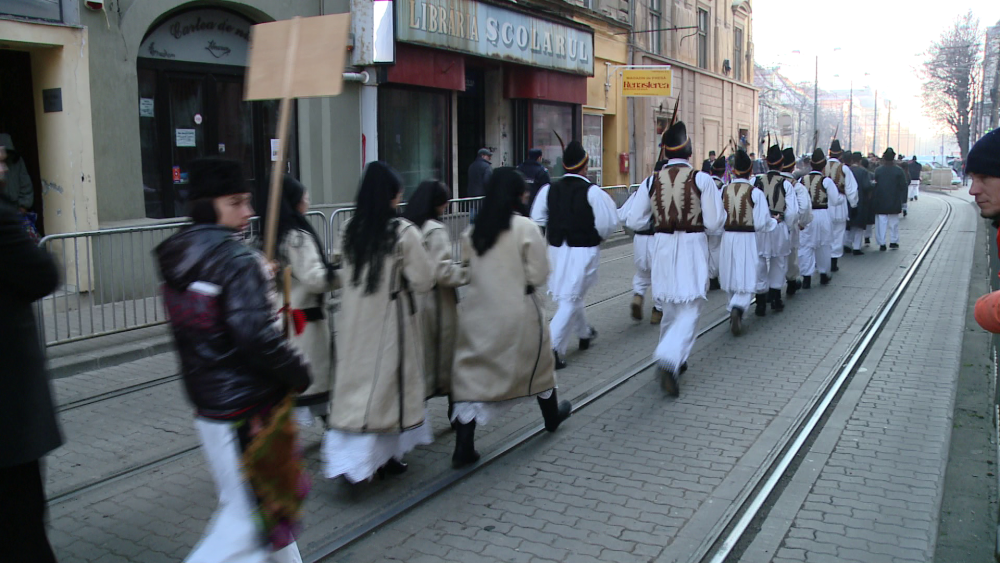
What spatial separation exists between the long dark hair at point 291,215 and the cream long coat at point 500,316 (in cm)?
93

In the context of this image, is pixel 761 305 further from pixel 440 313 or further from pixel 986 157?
pixel 986 157

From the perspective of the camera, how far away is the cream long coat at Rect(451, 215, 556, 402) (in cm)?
530

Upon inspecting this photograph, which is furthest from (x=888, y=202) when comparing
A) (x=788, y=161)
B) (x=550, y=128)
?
(x=550, y=128)

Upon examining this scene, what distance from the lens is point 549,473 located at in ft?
17.2

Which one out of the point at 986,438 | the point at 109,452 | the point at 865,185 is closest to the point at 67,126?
the point at 109,452

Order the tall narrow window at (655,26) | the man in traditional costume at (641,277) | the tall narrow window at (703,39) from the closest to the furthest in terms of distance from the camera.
Answer: the man in traditional costume at (641,277)
the tall narrow window at (655,26)
the tall narrow window at (703,39)

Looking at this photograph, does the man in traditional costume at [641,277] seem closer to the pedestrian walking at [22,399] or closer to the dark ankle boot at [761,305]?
the dark ankle boot at [761,305]

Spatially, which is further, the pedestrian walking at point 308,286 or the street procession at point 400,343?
the pedestrian walking at point 308,286

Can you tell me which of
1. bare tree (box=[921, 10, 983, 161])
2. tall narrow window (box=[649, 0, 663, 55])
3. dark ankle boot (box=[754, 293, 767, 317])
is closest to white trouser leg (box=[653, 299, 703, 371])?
dark ankle boot (box=[754, 293, 767, 317])

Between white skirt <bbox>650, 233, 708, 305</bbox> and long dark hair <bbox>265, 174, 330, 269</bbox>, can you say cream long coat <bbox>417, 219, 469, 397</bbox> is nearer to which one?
long dark hair <bbox>265, 174, 330, 269</bbox>

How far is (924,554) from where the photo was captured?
4195mm

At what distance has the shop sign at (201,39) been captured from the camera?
11.8 metres

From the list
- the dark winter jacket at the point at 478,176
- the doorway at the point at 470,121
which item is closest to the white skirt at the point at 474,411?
the dark winter jacket at the point at 478,176

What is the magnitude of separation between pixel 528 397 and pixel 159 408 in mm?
2971
